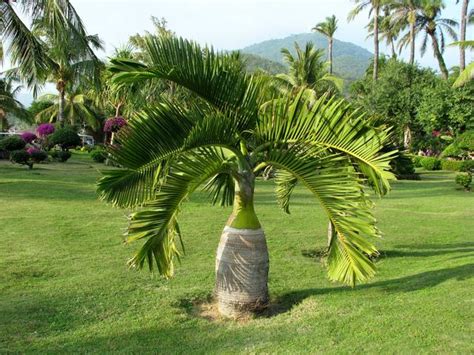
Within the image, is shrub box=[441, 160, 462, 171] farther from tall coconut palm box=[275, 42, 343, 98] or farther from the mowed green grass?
the mowed green grass

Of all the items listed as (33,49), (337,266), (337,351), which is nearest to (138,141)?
(337,266)

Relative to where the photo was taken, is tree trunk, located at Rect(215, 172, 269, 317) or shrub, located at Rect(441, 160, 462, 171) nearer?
tree trunk, located at Rect(215, 172, 269, 317)

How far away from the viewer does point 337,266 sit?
4.22m

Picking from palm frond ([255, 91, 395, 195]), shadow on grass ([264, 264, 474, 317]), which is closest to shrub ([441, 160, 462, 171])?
shadow on grass ([264, 264, 474, 317])

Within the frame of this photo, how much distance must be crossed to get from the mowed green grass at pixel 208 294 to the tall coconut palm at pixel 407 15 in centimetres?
3385

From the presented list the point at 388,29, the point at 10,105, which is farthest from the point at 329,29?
the point at 10,105

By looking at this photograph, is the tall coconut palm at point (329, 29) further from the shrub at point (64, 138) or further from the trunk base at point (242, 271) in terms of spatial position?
the trunk base at point (242, 271)

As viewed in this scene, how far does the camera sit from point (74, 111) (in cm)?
4275

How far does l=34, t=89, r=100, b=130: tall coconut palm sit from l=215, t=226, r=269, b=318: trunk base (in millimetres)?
38730

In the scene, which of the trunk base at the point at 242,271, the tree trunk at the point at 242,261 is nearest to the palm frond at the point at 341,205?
the tree trunk at the point at 242,261

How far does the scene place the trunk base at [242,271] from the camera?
180 inches

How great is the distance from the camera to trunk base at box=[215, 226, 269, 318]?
4.56 metres

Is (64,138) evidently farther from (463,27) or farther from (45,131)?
(463,27)

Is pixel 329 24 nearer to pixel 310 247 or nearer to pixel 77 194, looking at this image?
pixel 77 194
